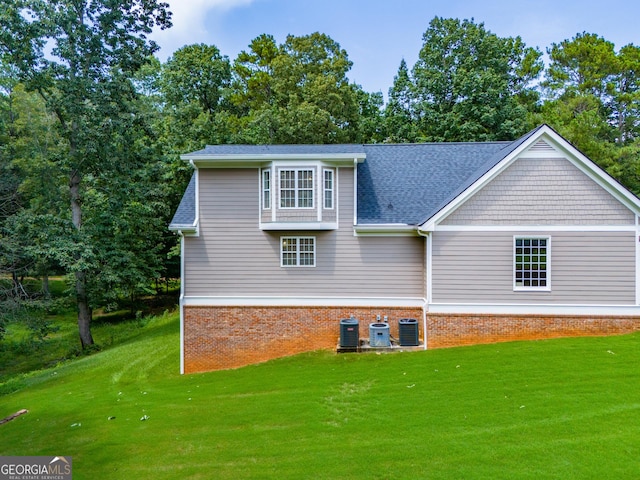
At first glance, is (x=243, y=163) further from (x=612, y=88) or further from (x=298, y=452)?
(x=612, y=88)

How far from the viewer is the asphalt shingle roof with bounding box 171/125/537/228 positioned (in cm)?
1269

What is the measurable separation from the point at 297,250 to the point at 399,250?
324 centimetres

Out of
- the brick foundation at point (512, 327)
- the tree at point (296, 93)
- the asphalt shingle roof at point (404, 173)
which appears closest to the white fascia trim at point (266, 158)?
the asphalt shingle roof at point (404, 173)

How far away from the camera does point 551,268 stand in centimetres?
1129

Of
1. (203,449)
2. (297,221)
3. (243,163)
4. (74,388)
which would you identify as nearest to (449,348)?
(297,221)

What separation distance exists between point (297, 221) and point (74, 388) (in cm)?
→ 836

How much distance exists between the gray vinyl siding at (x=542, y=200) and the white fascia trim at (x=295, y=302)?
2.99 meters

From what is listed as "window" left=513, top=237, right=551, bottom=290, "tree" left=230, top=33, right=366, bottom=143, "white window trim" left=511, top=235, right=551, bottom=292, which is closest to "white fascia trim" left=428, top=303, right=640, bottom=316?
"white window trim" left=511, top=235, right=551, bottom=292

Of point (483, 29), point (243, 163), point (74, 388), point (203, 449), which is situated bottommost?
point (74, 388)

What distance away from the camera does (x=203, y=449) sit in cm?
667

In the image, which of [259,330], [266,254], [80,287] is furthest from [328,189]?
[80,287]

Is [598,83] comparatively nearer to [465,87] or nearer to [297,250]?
[465,87]

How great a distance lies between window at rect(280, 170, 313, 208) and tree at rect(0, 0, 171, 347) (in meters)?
10.8

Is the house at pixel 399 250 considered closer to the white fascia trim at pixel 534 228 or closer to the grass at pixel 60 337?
the white fascia trim at pixel 534 228
